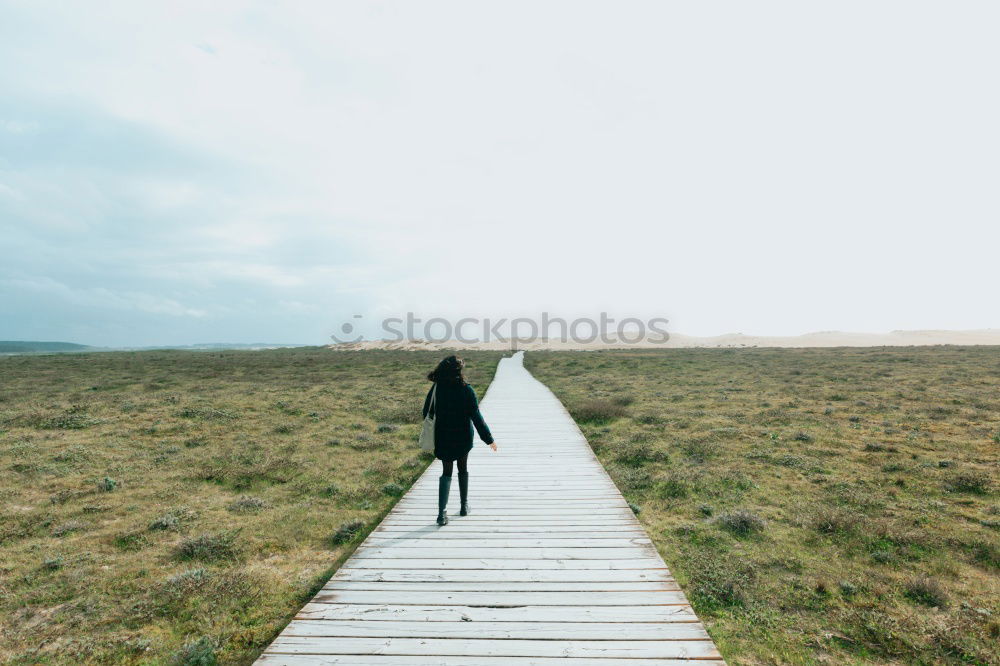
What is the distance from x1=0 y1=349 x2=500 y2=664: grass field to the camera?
5344mm

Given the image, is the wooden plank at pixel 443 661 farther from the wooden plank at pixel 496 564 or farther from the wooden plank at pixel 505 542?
the wooden plank at pixel 505 542

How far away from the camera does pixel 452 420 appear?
6.74m

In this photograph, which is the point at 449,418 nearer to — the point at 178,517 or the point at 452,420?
the point at 452,420

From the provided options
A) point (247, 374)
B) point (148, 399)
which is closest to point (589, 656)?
point (148, 399)

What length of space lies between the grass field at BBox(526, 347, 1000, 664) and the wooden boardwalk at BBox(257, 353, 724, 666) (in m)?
1.15

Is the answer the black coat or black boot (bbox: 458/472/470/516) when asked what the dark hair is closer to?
the black coat

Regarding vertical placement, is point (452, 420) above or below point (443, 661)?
above

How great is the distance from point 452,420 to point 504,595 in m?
2.55

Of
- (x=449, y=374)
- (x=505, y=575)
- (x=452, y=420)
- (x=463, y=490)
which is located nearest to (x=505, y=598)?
(x=505, y=575)

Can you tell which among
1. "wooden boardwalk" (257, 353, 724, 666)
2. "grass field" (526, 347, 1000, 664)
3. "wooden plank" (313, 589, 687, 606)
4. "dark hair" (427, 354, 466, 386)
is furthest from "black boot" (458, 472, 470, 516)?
"grass field" (526, 347, 1000, 664)

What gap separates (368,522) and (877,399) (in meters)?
22.4

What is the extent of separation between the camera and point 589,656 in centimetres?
380

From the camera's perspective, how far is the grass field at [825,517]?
5.14m

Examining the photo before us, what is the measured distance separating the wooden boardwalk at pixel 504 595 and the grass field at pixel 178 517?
1287mm
